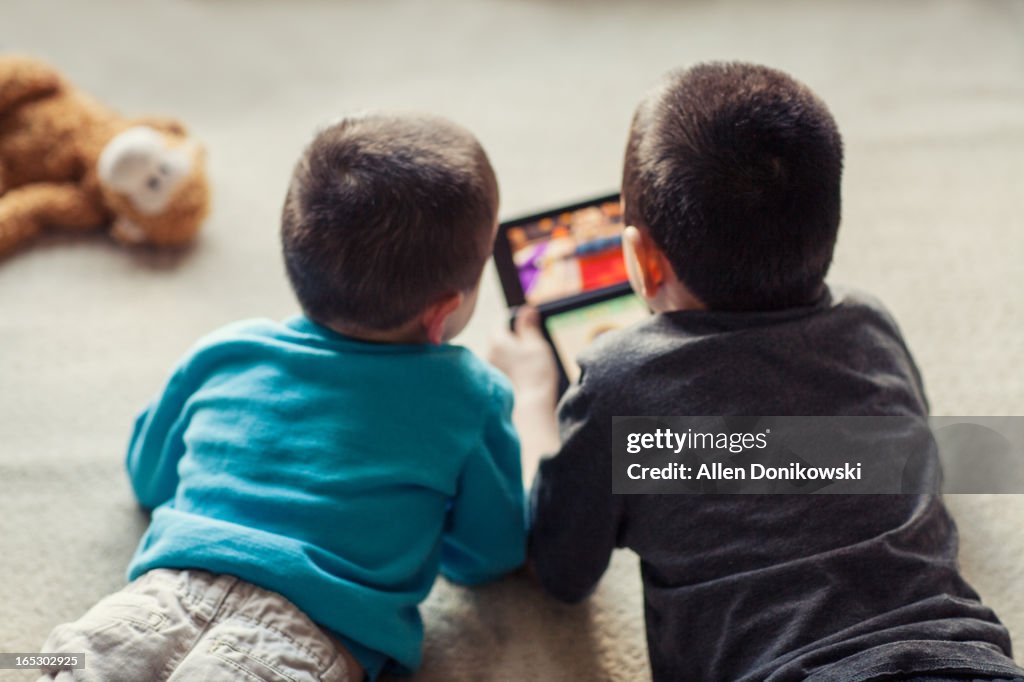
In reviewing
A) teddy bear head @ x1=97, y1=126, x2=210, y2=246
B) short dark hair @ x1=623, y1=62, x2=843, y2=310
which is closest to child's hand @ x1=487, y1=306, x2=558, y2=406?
short dark hair @ x1=623, y1=62, x2=843, y2=310

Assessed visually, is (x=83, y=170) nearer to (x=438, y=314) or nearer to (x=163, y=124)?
(x=163, y=124)

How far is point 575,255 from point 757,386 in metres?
0.31

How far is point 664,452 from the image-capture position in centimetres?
76

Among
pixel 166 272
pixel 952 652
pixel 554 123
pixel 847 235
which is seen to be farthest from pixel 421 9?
pixel 952 652

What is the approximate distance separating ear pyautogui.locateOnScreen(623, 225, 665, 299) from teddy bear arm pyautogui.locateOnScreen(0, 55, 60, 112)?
2.64 ft

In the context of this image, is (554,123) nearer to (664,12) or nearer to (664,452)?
(664,12)

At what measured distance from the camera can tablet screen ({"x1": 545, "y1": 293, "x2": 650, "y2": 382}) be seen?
3.27 ft

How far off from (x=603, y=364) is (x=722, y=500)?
0.14m

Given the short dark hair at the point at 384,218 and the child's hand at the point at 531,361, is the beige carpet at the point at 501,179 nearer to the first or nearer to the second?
the child's hand at the point at 531,361

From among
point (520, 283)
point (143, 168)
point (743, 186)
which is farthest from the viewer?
point (143, 168)

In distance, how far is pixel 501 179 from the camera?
4.33ft

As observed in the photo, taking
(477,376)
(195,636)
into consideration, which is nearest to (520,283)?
(477,376)

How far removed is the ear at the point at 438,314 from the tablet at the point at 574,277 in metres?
0.17

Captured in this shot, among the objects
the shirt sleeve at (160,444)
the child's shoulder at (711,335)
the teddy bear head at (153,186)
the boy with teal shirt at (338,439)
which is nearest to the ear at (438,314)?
the boy with teal shirt at (338,439)
